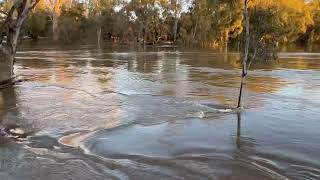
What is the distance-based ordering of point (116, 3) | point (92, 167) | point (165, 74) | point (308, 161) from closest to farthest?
point (92, 167) → point (308, 161) → point (165, 74) → point (116, 3)

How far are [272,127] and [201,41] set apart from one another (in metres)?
74.8

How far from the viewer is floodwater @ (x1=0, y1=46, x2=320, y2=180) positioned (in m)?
9.63

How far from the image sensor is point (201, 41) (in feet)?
289

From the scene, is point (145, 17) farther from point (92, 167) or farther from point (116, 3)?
point (92, 167)

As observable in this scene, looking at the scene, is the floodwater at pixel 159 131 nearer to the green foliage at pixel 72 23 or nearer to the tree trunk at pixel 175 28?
the tree trunk at pixel 175 28

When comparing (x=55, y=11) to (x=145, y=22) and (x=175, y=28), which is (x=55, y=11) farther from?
(x=175, y=28)

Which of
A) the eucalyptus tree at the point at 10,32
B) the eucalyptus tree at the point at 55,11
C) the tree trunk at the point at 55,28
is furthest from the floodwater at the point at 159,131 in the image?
the eucalyptus tree at the point at 55,11

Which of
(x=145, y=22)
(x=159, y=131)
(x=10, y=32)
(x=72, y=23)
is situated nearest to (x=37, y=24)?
(x=72, y=23)

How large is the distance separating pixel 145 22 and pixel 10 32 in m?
66.7

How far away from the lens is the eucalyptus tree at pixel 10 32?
76.6ft

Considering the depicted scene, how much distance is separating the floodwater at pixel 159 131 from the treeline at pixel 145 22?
55.7 meters

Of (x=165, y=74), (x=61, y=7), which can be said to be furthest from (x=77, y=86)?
(x=61, y=7)

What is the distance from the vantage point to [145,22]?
8981 cm

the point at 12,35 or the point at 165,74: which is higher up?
the point at 12,35
